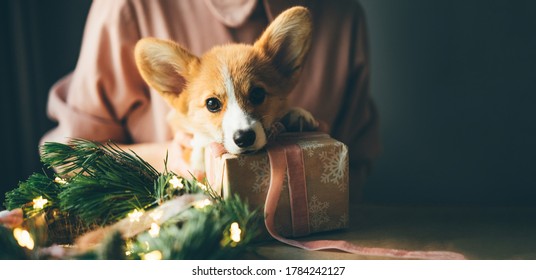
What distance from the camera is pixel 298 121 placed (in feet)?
2.84

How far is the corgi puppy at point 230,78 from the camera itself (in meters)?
0.76

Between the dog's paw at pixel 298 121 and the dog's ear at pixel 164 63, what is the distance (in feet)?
0.62

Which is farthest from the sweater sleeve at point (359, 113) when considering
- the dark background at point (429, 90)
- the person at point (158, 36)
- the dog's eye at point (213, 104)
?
the dog's eye at point (213, 104)

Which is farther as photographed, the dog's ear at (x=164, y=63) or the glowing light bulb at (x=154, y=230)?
the dog's ear at (x=164, y=63)

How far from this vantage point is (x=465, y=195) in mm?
1351

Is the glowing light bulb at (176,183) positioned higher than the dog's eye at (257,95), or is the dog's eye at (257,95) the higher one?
the dog's eye at (257,95)

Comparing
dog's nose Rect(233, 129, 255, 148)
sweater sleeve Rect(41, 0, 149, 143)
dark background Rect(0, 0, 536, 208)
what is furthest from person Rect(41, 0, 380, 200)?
dog's nose Rect(233, 129, 255, 148)

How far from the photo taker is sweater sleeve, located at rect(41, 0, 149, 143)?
3.54ft

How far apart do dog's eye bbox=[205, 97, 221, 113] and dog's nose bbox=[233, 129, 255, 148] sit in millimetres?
84

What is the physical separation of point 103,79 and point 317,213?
0.60 m

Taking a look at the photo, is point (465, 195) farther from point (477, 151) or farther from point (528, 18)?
point (528, 18)

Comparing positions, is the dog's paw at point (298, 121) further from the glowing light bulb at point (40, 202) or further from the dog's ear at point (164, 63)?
the glowing light bulb at point (40, 202)

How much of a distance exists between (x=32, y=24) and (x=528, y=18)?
1.25 meters
